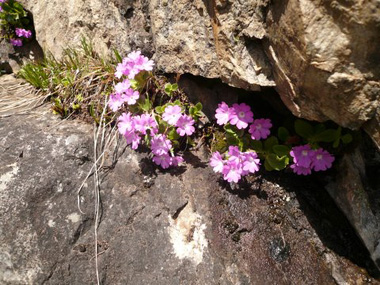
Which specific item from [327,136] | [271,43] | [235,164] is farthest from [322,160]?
[271,43]

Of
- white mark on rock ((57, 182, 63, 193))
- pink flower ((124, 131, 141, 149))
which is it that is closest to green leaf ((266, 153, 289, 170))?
pink flower ((124, 131, 141, 149))

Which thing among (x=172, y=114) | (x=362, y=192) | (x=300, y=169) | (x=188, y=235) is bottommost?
(x=188, y=235)

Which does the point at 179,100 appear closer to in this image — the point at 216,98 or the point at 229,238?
the point at 216,98

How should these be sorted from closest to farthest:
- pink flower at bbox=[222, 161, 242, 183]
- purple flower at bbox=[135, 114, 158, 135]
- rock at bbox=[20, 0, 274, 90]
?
rock at bbox=[20, 0, 274, 90], pink flower at bbox=[222, 161, 242, 183], purple flower at bbox=[135, 114, 158, 135]

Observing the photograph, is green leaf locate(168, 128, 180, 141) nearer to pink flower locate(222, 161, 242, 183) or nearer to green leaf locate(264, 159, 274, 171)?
pink flower locate(222, 161, 242, 183)

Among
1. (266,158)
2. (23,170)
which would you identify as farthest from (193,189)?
(23,170)

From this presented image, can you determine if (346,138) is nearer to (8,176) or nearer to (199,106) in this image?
(199,106)
